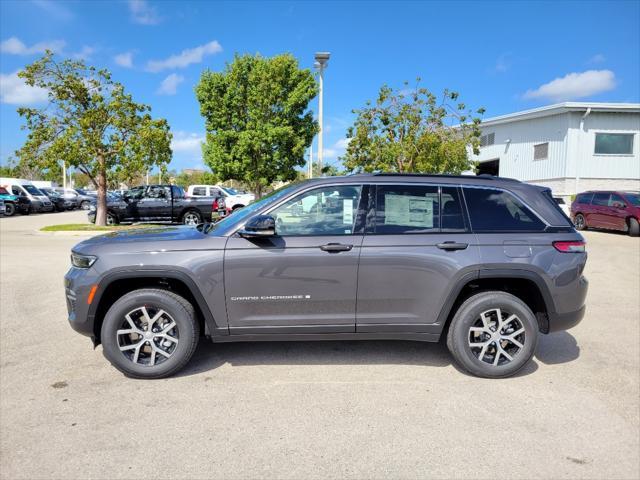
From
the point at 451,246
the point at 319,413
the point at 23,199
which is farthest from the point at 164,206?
the point at 319,413

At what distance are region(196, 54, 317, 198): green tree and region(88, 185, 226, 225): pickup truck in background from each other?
6631mm

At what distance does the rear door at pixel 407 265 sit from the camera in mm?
3840

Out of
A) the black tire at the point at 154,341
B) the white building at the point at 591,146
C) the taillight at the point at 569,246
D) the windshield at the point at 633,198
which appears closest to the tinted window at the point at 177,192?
the black tire at the point at 154,341

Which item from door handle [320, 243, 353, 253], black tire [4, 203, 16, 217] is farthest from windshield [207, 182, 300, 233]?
black tire [4, 203, 16, 217]

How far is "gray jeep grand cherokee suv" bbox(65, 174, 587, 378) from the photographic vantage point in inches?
149

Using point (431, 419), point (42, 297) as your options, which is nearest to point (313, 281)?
point (431, 419)

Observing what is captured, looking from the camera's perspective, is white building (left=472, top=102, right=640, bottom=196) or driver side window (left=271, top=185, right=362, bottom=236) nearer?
driver side window (left=271, top=185, right=362, bottom=236)

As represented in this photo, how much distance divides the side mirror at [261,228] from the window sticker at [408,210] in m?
0.99

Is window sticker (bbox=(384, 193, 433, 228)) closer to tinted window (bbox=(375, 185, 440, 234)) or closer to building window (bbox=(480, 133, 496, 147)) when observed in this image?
tinted window (bbox=(375, 185, 440, 234))

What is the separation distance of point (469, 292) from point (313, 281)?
1.44m

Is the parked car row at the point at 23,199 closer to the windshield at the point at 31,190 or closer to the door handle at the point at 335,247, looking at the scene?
the windshield at the point at 31,190

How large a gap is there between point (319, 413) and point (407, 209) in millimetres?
Answer: 1850

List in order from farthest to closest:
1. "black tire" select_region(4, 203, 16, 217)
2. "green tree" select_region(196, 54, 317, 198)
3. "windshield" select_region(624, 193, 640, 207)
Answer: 1. "black tire" select_region(4, 203, 16, 217)
2. "green tree" select_region(196, 54, 317, 198)
3. "windshield" select_region(624, 193, 640, 207)

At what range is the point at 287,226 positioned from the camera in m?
3.91
